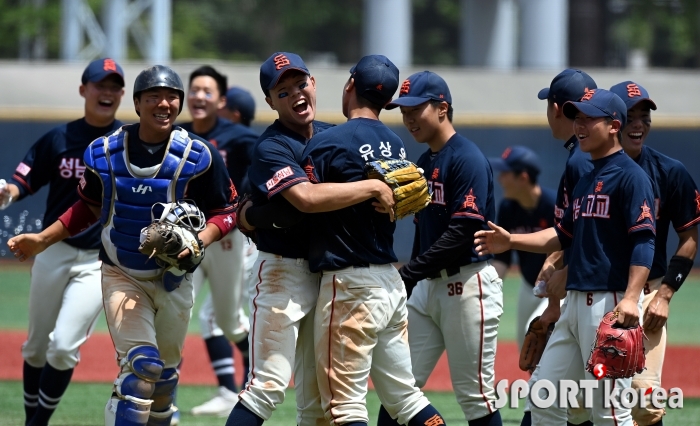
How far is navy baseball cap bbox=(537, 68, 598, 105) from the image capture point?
5.29 m

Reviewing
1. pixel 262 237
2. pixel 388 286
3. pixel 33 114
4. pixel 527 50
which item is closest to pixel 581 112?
pixel 388 286

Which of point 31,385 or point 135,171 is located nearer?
point 135,171

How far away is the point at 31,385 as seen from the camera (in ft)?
20.6

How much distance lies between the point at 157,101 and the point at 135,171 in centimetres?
37

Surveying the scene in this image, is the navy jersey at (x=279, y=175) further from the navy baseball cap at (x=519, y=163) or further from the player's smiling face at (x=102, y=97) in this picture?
the navy baseball cap at (x=519, y=163)

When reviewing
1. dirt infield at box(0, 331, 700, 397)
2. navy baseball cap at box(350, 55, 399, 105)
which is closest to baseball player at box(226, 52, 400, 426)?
navy baseball cap at box(350, 55, 399, 105)

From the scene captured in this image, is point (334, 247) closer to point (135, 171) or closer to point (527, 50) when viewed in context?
point (135, 171)

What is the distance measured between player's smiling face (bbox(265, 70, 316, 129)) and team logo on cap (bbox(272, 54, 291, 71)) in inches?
1.6

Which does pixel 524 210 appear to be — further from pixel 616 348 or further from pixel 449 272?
pixel 616 348

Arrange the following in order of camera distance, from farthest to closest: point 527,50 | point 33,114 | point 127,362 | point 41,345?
point 527,50, point 33,114, point 41,345, point 127,362

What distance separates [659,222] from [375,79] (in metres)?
1.87

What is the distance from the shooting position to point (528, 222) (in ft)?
25.0

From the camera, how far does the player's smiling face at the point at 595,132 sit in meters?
4.83

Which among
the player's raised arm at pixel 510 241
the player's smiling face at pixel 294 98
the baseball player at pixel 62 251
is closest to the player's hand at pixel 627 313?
the player's raised arm at pixel 510 241
